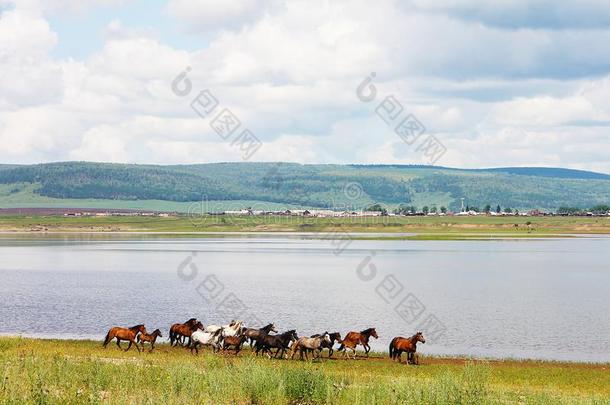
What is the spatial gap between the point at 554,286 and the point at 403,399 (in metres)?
61.0

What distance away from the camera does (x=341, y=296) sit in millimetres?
69375

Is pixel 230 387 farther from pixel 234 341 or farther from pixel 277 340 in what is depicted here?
pixel 234 341

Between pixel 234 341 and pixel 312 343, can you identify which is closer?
pixel 312 343

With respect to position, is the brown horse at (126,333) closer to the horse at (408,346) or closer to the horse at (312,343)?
the horse at (312,343)

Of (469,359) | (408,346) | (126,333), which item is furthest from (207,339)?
(469,359)

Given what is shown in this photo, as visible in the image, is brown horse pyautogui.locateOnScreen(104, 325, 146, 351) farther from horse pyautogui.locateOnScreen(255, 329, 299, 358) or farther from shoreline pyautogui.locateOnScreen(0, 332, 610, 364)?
horse pyautogui.locateOnScreen(255, 329, 299, 358)

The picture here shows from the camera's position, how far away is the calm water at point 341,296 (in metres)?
48.3

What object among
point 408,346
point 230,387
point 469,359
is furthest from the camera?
point 469,359

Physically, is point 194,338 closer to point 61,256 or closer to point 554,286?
point 554,286

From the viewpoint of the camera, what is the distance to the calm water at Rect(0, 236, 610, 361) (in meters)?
Answer: 48.3

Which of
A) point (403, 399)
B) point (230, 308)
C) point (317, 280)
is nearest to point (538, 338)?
point (230, 308)

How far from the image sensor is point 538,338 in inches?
1845

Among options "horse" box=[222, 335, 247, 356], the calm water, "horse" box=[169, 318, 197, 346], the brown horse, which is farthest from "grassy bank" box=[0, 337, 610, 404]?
the calm water

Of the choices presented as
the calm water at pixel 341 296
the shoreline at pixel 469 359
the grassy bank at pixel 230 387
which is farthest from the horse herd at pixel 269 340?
the grassy bank at pixel 230 387
